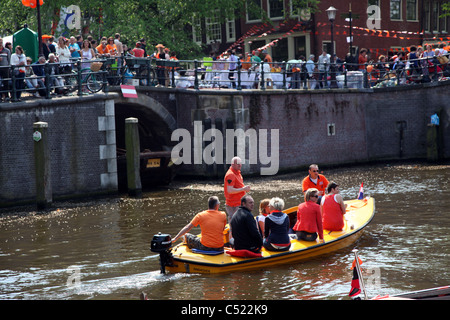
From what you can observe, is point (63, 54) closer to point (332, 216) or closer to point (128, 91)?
point (128, 91)

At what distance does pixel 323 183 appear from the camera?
15.0 m

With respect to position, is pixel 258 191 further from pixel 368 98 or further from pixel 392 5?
pixel 392 5

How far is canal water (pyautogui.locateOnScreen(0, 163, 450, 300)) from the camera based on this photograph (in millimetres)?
11117

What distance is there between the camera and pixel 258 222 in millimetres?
12969

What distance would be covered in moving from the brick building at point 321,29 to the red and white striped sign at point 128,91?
14.4m

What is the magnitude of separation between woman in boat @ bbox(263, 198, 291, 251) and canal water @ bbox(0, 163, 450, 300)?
41cm

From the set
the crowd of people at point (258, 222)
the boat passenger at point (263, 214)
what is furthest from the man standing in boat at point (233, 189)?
the boat passenger at point (263, 214)

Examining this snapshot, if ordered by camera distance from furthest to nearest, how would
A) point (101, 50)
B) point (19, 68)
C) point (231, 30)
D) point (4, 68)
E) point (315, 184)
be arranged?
point (231, 30)
point (101, 50)
point (19, 68)
point (4, 68)
point (315, 184)

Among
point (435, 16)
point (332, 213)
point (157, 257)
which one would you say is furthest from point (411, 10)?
point (157, 257)

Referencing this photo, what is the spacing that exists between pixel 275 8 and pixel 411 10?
9013 mm

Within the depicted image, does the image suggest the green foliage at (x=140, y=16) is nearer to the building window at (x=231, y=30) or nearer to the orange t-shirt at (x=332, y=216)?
the building window at (x=231, y=30)

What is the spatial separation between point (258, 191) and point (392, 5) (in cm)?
2298

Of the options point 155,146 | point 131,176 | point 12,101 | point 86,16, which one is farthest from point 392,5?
point 12,101

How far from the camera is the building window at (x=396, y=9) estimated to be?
40.8 meters
